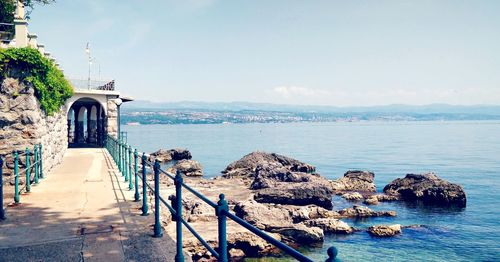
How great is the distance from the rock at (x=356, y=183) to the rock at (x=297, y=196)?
6.91 metres

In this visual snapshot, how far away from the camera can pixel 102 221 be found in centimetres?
747

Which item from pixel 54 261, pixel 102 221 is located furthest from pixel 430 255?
pixel 54 261

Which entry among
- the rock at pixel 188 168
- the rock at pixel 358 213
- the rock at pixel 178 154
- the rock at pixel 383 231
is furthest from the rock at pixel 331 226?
the rock at pixel 178 154

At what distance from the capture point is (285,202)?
21.0m

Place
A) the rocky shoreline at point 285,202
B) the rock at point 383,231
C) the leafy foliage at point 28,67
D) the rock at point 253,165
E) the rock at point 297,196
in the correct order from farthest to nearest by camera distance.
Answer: the rock at point 253,165
the rock at point 297,196
the rock at point 383,231
the rocky shoreline at point 285,202
the leafy foliage at point 28,67

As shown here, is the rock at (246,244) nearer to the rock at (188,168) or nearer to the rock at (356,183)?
the rock at (356,183)

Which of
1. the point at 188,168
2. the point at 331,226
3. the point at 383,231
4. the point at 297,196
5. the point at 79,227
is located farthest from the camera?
the point at 188,168

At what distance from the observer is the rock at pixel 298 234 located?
48.0ft

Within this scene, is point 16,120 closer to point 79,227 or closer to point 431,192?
point 79,227

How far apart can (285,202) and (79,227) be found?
14.9 metres

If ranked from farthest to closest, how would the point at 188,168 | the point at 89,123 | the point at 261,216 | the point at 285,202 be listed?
1. the point at 188,168
2. the point at 89,123
3. the point at 285,202
4. the point at 261,216

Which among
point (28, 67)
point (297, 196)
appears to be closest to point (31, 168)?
point (28, 67)

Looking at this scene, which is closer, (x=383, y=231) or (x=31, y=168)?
(x=31, y=168)

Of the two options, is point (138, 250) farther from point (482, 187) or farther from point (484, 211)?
point (482, 187)
